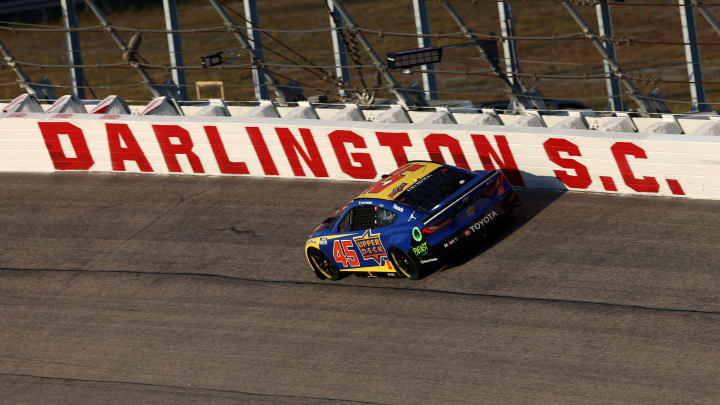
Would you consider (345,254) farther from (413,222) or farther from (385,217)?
(413,222)

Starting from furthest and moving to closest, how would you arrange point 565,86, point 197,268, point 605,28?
point 565,86, point 605,28, point 197,268

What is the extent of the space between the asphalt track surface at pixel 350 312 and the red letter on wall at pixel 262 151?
40.8 inches

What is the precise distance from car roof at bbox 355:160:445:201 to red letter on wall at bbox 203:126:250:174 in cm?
554

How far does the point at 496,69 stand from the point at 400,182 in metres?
4.78

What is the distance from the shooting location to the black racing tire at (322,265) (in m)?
16.7

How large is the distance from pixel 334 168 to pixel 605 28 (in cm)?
551

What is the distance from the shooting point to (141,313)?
1672 cm

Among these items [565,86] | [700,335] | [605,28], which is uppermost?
[605,28]

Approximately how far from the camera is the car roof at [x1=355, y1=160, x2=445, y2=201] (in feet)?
53.1

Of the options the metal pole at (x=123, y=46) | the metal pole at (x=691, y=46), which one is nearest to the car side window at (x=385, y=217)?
the metal pole at (x=691, y=46)

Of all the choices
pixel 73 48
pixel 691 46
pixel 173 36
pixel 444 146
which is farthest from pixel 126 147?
pixel 691 46

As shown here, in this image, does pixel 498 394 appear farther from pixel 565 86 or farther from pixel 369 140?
pixel 565 86

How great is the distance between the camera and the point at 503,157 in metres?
18.8

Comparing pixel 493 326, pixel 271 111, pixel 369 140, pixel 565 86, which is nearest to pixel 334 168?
pixel 369 140
